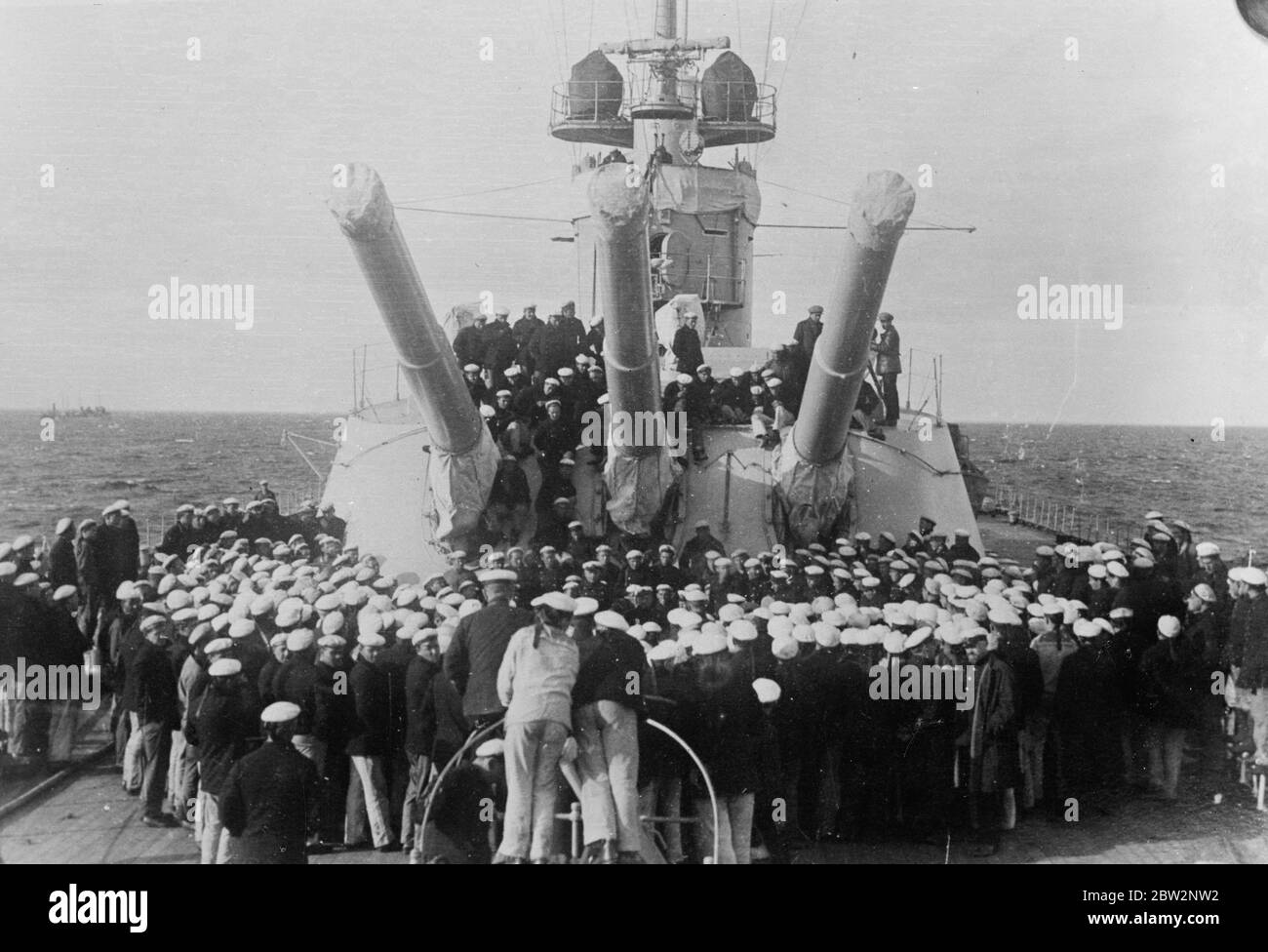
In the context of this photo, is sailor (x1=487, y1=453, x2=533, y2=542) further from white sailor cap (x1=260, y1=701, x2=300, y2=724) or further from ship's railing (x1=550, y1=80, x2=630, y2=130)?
ship's railing (x1=550, y1=80, x2=630, y2=130)

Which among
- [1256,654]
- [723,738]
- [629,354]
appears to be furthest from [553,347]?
[1256,654]

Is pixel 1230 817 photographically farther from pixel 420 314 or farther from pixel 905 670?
pixel 420 314

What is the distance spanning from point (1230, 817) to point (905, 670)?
193 cm

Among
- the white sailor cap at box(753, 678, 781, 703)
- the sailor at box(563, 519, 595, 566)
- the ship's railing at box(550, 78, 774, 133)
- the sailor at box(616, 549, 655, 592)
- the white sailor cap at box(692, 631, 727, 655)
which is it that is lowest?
the white sailor cap at box(753, 678, 781, 703)

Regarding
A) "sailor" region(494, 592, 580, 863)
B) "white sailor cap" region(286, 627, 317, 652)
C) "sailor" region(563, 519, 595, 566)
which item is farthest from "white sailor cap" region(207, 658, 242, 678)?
"sailor" region(563, 519, 595, 566)

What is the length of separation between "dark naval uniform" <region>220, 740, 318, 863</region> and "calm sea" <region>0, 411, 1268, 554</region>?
42.3 ft

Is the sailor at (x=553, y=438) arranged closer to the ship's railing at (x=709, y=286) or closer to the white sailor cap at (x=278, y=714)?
the ship's railing at (x=709, y=286)

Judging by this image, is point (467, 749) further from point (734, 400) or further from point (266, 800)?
point (734, 400)

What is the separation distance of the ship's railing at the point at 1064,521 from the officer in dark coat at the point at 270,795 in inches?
363

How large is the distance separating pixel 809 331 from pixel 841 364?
1686 millimetres

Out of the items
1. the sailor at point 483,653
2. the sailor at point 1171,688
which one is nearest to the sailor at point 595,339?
the sailor at point 483,653

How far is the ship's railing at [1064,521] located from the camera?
17.3 metres

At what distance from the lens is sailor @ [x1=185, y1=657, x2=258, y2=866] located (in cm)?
506
